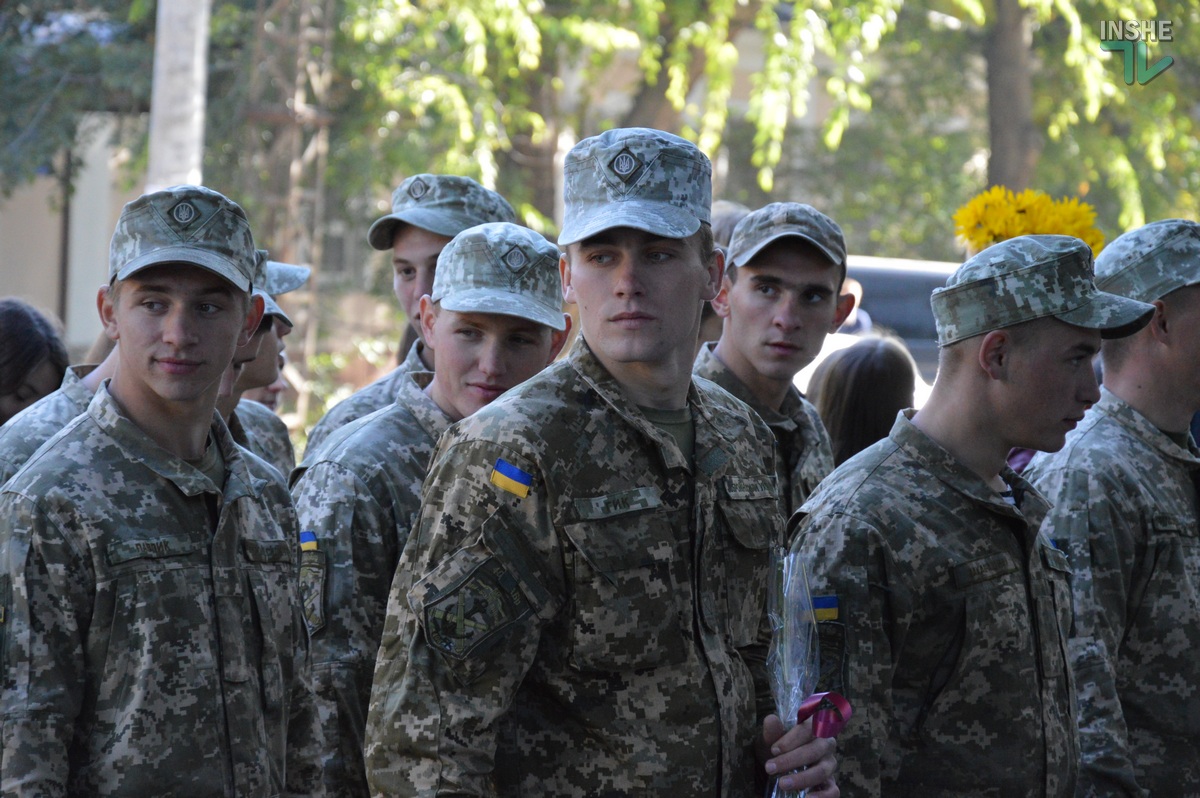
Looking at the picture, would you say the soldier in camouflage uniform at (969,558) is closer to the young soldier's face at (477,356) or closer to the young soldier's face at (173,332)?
the young soldier's face at (477,356)

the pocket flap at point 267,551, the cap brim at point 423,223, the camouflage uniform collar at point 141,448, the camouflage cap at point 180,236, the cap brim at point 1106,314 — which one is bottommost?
the pocket flap at point 267,551

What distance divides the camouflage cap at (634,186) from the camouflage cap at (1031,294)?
0.91 metres

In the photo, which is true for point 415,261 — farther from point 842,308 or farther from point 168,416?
point 168,416

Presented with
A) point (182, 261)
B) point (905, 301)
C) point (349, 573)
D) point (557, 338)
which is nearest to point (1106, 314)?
point (557, 338)

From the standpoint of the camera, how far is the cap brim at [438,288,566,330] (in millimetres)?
3988

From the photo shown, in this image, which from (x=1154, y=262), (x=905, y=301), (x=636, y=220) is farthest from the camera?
(x=905, y=301)

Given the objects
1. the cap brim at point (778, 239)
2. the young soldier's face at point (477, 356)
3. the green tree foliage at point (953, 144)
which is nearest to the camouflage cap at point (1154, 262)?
the cap brim at point (778, 239)

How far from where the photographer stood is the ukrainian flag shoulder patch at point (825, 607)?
300 cm

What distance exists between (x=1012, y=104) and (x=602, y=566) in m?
17.6

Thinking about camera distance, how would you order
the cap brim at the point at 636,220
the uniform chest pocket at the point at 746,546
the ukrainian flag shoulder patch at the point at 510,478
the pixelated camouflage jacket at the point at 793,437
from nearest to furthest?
the ukrainian flag shoulder patch at the point at 510,478 < the cap brim at the point at 636,220 < the uniform chest pocket at the point at 746,546 < the pixelated camouflage jacket at the point at 793,437

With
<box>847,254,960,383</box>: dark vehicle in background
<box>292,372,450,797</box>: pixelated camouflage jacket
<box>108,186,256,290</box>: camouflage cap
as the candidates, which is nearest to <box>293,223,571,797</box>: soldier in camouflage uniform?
<box>292,372,450,797</box>: pixelated camouflage jacket

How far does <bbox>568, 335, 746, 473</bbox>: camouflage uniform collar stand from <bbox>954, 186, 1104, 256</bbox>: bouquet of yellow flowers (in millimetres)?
2356

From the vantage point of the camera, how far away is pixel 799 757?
8.66 feet

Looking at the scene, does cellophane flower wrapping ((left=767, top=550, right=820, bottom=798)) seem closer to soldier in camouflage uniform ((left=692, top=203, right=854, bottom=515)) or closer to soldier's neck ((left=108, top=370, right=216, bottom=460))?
soldier's neck ((left=108, top=370, right=216, bottom=460))
